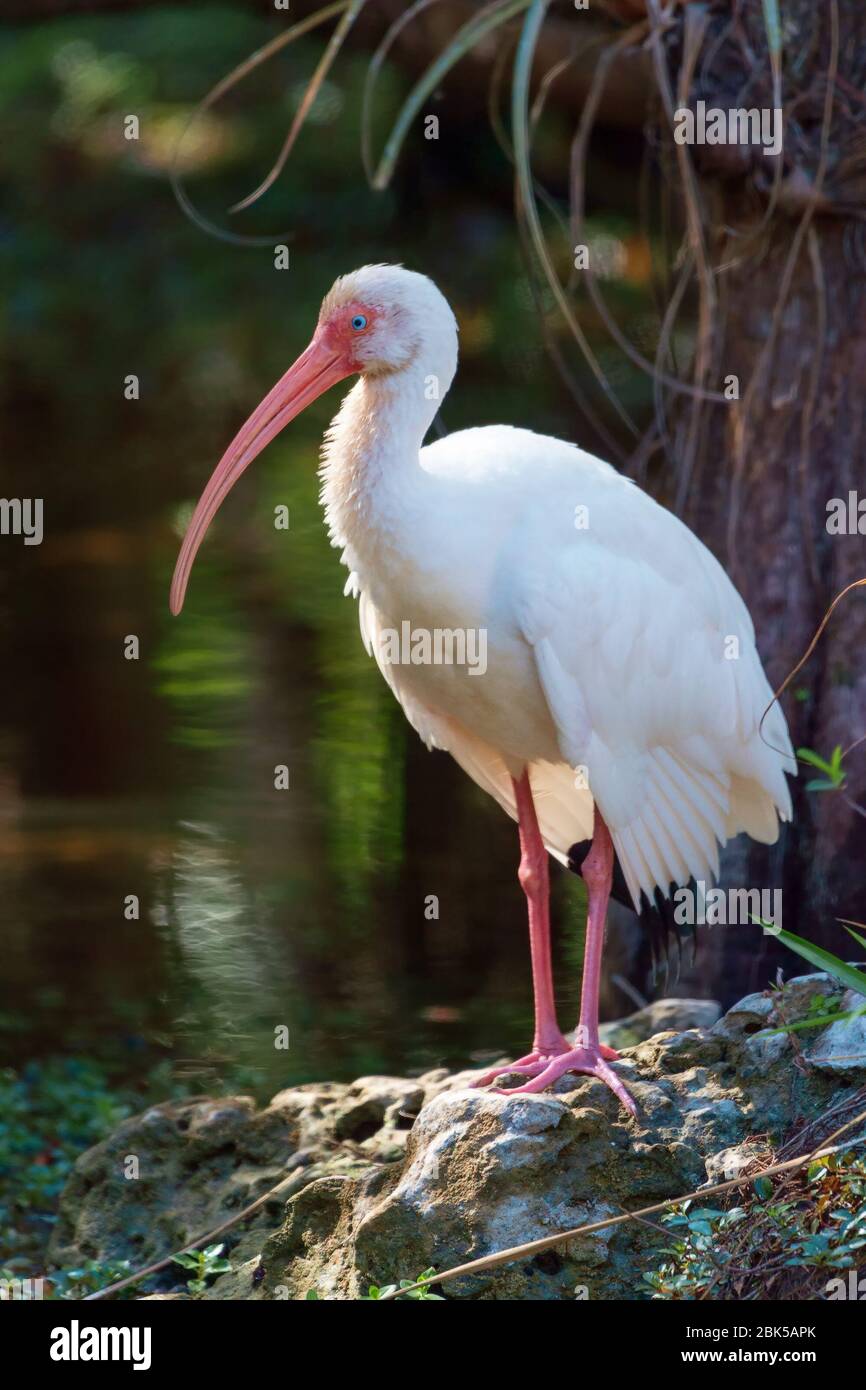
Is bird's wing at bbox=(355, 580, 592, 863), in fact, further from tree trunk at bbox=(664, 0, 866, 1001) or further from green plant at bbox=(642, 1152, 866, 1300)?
green plant at bbox=(642, 1152, 866, 1300)

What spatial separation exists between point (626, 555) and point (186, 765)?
4.66 meters

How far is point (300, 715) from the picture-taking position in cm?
967

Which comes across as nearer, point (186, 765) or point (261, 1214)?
point (261, 1214)

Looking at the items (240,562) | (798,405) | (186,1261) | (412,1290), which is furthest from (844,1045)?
(240,562)

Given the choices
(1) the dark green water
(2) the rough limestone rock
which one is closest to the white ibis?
(2) the rough limestone rock

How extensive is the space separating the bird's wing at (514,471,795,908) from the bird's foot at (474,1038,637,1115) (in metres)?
0.49

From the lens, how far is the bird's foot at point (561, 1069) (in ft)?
14.6

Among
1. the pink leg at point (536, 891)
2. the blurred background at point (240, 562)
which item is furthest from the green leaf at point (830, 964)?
the blurred background at point (240, 562)

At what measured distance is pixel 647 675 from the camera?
4938mm

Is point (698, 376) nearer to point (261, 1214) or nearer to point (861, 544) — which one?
point (861, 544)

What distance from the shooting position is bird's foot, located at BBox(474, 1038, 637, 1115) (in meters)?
4.44

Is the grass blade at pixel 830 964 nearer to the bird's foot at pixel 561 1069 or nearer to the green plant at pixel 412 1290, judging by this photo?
the bird's foot at pixel 561 1069

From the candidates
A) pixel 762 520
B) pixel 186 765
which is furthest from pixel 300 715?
pixel 762 520

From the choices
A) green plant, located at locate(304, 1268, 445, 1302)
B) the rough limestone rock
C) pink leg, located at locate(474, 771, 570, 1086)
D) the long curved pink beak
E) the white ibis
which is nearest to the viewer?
green plant, located at locate(304, 1268, 445, 1302)
